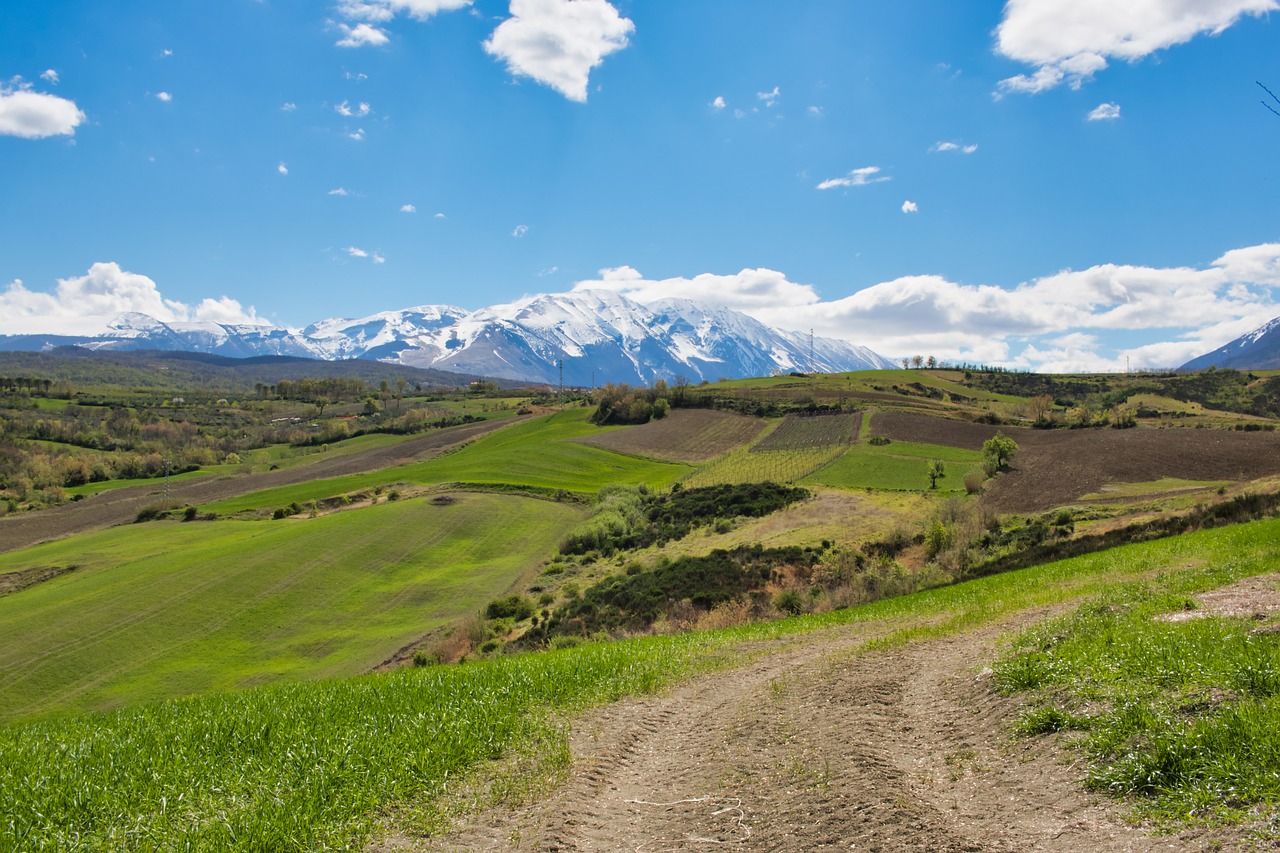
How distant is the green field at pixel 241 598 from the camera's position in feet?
135

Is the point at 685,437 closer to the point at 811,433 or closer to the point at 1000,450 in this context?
the point at 811,433

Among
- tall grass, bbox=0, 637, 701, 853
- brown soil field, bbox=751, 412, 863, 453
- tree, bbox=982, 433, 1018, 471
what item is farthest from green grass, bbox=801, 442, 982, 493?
tall grass, bbox=0, 637, 701, 853

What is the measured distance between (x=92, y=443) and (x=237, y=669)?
135499mm

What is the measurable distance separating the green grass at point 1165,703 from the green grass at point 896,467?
6646 centimetres

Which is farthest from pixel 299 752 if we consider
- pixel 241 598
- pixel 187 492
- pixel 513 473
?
pixel 187 492

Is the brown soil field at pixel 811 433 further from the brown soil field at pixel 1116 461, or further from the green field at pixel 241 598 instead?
the green field at pixel 241 598

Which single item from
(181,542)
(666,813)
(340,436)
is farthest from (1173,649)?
(340,436)

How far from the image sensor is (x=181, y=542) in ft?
230

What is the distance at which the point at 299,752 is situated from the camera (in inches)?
332

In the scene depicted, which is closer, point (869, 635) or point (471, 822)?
point (471, 822)

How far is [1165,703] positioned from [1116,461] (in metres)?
Result: 76.8

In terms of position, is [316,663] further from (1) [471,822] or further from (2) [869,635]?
(1) [471,822]

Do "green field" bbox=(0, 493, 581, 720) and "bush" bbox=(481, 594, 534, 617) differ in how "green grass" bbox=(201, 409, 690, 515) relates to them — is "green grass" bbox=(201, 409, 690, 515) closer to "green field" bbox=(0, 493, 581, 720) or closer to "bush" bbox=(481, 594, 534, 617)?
"green field" bbox=(0, 493, 581, 720)

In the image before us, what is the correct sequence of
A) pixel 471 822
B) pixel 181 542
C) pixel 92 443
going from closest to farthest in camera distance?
pixel 471 822 → pixel 181 542 → pixel 92 443
